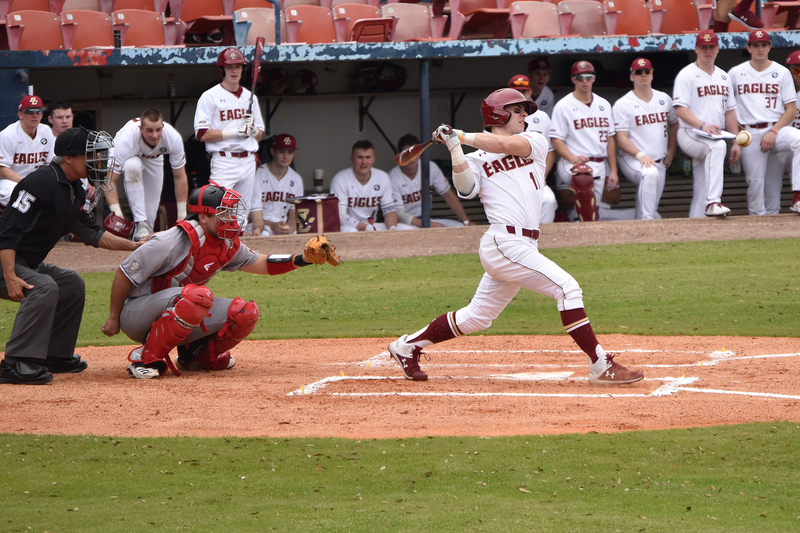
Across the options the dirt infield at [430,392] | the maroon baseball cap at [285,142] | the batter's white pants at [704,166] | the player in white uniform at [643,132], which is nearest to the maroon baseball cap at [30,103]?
the maroon baseball cap at [285,142]

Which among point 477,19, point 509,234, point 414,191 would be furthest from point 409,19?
point 509,234

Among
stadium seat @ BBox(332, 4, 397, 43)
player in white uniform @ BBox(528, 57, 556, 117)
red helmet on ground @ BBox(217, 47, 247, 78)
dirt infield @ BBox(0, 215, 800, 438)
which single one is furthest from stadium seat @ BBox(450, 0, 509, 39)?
dirt infield @ BBox(0, 215, 800, 438)

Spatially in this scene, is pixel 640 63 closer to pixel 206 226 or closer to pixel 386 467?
pixel 206 226

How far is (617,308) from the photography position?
8.19 meters

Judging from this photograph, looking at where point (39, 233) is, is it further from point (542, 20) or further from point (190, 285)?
point (542, 20)

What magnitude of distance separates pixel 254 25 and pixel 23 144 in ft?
10.1

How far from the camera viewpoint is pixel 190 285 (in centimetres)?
554

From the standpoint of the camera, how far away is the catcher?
217 inches

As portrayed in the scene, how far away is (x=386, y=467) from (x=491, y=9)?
8976 millimetres

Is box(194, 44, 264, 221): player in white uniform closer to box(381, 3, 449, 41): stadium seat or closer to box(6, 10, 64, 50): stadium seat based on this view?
box(6, 10, 64, 50): stadium seat

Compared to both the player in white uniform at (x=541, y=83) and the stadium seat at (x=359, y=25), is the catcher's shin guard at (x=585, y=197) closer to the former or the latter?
the player in white uniform at (x=541, y=83)

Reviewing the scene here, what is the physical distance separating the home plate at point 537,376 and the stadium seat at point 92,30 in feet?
22.9

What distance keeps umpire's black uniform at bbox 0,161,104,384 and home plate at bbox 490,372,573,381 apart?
2.64 metres

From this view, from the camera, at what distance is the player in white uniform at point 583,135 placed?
11023 millimetres
